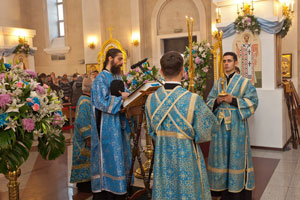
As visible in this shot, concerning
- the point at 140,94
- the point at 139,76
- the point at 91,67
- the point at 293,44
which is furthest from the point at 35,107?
the point at 91,67

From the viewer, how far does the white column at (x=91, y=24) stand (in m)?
13.9

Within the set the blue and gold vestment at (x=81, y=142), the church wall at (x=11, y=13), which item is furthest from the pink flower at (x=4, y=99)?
the church wall at (x=11, y=13)

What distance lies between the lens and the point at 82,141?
4250 millimetres

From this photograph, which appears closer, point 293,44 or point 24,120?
point 24,120

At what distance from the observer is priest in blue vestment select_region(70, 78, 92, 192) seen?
4.11m

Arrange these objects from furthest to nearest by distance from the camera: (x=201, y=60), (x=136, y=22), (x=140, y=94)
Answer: (x=136, y=22) → (x=201, y=60) → (x=140, y=94)

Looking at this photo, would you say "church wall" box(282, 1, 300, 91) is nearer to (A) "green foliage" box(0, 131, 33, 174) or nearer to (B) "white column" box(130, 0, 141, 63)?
(B) "white column" box(130, 0, 141, 63)

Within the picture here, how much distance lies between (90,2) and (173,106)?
41.6 ft

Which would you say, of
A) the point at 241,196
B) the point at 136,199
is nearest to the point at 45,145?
the point at 136,199

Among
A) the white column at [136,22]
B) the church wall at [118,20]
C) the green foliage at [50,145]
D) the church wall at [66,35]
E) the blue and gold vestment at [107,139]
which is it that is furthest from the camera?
the church wall at [66,35]

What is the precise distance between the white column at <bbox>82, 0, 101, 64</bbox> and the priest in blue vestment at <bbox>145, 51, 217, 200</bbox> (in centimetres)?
1201

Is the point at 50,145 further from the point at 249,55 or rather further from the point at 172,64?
the point at 249,55

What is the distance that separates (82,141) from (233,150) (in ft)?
6.73

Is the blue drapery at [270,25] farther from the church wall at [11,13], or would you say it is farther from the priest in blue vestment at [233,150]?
the church wall at [11,13]
